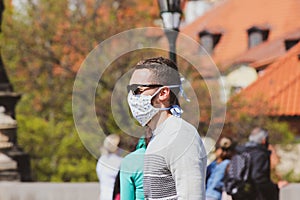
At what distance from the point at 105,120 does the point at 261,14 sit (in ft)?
141

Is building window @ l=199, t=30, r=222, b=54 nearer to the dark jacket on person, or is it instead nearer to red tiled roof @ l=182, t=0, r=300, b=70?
red tiled roof @ l=182, t=0, r=300, b=70

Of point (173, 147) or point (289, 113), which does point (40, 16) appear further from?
point (173, 147)

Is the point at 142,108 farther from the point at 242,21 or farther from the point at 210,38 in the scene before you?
the point at 242,21

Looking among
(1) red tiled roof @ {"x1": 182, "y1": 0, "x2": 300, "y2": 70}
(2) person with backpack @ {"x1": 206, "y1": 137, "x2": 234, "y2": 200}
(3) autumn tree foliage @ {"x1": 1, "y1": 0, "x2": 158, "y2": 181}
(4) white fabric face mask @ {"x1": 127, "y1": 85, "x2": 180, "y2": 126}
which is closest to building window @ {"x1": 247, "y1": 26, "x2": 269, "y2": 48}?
(1) red tiled roof @ {"x1": 182, "y1": 0, "x2": 300, "y2": 70}

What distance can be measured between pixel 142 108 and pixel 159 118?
95 millimetres

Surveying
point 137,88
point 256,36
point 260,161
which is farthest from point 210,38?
point 137,88

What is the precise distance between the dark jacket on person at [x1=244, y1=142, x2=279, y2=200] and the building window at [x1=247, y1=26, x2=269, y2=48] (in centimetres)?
5734

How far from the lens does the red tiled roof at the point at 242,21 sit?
68625 millimetres

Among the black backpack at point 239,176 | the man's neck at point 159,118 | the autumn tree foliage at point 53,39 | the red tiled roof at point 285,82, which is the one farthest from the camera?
the red tiled roof at point 285,82

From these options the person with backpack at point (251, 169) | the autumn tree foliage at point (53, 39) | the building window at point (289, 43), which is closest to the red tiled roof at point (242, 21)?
the building window at point (289, 43)

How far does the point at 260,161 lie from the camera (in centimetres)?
1038

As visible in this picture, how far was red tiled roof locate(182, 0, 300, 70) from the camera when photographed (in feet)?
225

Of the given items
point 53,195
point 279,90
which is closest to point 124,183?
point 53,195

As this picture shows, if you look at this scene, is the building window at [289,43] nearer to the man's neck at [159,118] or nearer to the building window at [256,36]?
the building window at [256,36]
